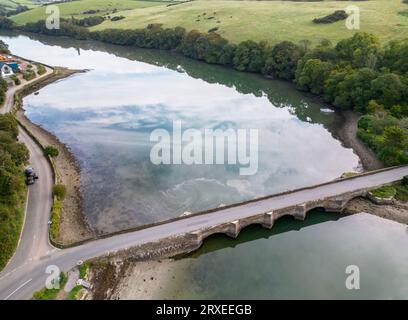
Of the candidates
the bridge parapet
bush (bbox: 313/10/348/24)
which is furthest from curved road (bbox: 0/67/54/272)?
bush (bbox: 313/10/348/24)

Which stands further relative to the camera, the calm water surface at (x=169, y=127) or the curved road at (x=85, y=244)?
the calm water surface at (x=169, y=127)

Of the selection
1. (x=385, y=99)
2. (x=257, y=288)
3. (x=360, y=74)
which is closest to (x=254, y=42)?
(x=360, y=74)

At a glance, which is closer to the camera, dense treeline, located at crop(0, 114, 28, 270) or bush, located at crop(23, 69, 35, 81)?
dense treeline, located at crop(0, 114, 28, 270)

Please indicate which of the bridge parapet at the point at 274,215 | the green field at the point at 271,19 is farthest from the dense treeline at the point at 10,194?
the green field at the point at 271,19

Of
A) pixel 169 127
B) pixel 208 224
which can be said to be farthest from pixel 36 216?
pixel 169 127

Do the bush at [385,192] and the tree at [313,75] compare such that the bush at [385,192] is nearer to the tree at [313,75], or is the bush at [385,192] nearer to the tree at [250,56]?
the tree at [313,75]

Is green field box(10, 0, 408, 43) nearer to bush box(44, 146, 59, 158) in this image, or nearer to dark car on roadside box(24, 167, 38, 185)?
bush box(44, 146, 59, 158)
